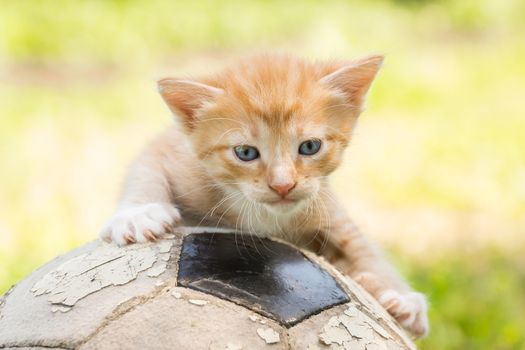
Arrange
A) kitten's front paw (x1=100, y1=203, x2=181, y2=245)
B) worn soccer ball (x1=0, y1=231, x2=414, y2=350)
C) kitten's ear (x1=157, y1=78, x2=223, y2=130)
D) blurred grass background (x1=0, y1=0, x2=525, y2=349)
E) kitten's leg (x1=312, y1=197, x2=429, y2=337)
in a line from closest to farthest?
worn soccer ball (x1=0, y1=231, x2=414, y2=350) < kitten's front paw (x1=100, y1=203, x2=181, y2=245) < kitten's ear (x1=157, y1=78, x2=223, y2=130) < kitten's leg (x1=312, y1=197, x2=429, y2=337) < blurred grass background (x1=0, y1=0, x2=525, y2=349)

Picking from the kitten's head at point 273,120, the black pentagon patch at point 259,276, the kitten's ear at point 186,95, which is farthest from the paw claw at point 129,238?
the kitten's ear at point 186,95

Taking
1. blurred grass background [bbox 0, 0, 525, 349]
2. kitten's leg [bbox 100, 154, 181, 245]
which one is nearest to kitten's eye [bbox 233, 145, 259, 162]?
kitten's leg [bbox 100, 154, 181, 245]

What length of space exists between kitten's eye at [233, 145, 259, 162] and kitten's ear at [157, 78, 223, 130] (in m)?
0.22

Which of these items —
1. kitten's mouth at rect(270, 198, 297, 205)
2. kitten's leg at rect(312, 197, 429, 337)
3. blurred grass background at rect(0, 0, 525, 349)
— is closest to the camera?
kitten's mouth at rect(270, 198, 297, 205)

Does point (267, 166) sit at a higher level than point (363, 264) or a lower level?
higher

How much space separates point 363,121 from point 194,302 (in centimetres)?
492

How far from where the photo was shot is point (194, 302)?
2148mm

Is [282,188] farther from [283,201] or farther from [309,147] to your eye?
[309,147]

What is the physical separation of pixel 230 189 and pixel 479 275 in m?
2.24

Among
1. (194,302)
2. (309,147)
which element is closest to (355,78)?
(309,147)

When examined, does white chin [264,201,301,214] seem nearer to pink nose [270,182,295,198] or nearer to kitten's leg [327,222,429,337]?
pink nose [270,182,295,198]

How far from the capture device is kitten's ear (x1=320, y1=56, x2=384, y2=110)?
113 inches

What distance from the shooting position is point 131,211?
269 cm

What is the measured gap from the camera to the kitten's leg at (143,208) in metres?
2.53
